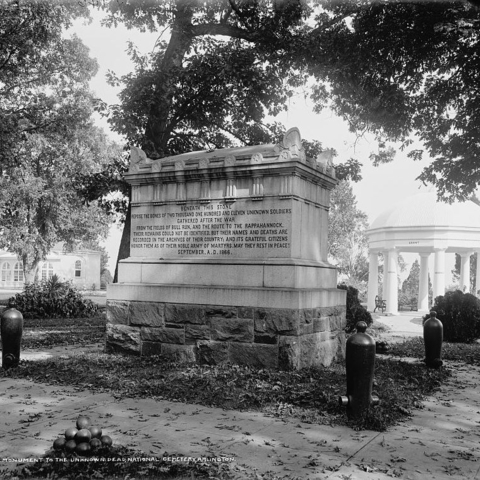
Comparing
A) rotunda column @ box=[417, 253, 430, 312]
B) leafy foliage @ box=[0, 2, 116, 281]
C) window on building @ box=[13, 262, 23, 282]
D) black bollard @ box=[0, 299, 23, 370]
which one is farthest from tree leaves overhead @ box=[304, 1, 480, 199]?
window on building @ box=[13, 262, 23, 282]

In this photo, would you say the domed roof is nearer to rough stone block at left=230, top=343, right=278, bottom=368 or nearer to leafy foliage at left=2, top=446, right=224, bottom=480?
rough stone block at left=230, top=343, right=278, bottom=368

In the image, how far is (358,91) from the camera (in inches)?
661

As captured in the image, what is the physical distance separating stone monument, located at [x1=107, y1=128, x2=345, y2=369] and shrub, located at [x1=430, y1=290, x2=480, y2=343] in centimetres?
657

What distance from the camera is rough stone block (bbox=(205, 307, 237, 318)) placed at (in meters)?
8.21

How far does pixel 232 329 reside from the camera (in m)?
8.16

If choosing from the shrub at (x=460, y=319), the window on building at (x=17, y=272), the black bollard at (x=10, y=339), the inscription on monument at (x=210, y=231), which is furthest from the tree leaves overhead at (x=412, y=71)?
the window on building at (x=17, y=272)

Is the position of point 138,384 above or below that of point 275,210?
below

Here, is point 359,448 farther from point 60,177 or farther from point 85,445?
point 60,177

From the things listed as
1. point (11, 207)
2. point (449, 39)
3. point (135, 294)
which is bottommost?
point (135, 294)

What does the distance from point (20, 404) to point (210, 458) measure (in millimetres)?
2785

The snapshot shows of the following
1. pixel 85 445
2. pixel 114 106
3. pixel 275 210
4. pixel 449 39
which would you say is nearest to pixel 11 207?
pixel 114 106

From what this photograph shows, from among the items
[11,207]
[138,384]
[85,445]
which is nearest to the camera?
[85,445]

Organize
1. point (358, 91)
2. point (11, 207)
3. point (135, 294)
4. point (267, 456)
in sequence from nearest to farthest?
point (267, 456) < point (135, 294) < point (358, 91) < point (11, 207)

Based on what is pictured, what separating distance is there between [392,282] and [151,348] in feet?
70.0
